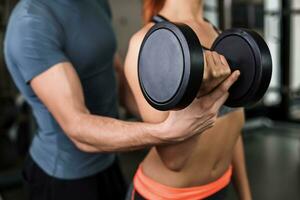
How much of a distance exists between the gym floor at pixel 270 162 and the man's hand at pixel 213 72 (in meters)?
2.03

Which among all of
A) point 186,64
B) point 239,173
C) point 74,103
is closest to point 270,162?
point 239,173

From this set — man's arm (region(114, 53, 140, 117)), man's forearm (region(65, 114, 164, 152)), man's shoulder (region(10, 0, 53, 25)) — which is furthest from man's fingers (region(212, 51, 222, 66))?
man's arm (region(114, 53, 140, 117))

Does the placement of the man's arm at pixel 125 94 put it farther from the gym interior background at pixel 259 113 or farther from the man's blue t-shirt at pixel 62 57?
the gym interior background at pixel 259 113

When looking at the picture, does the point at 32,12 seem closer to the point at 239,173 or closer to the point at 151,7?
the point at 151,7

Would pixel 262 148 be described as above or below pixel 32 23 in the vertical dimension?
below

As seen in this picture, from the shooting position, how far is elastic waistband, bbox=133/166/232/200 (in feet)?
2.99

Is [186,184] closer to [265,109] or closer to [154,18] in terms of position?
[154,18]

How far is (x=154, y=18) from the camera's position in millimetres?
969

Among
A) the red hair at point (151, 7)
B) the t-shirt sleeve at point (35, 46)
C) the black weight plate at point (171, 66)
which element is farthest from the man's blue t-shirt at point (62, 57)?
the black weight plate at point (171, 66)

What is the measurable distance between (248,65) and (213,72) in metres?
0.12

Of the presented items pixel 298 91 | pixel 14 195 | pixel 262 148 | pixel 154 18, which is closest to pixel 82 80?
pixel 154 18

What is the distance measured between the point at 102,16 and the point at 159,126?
584 mm

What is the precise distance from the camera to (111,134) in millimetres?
849

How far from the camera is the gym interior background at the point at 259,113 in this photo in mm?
3043
